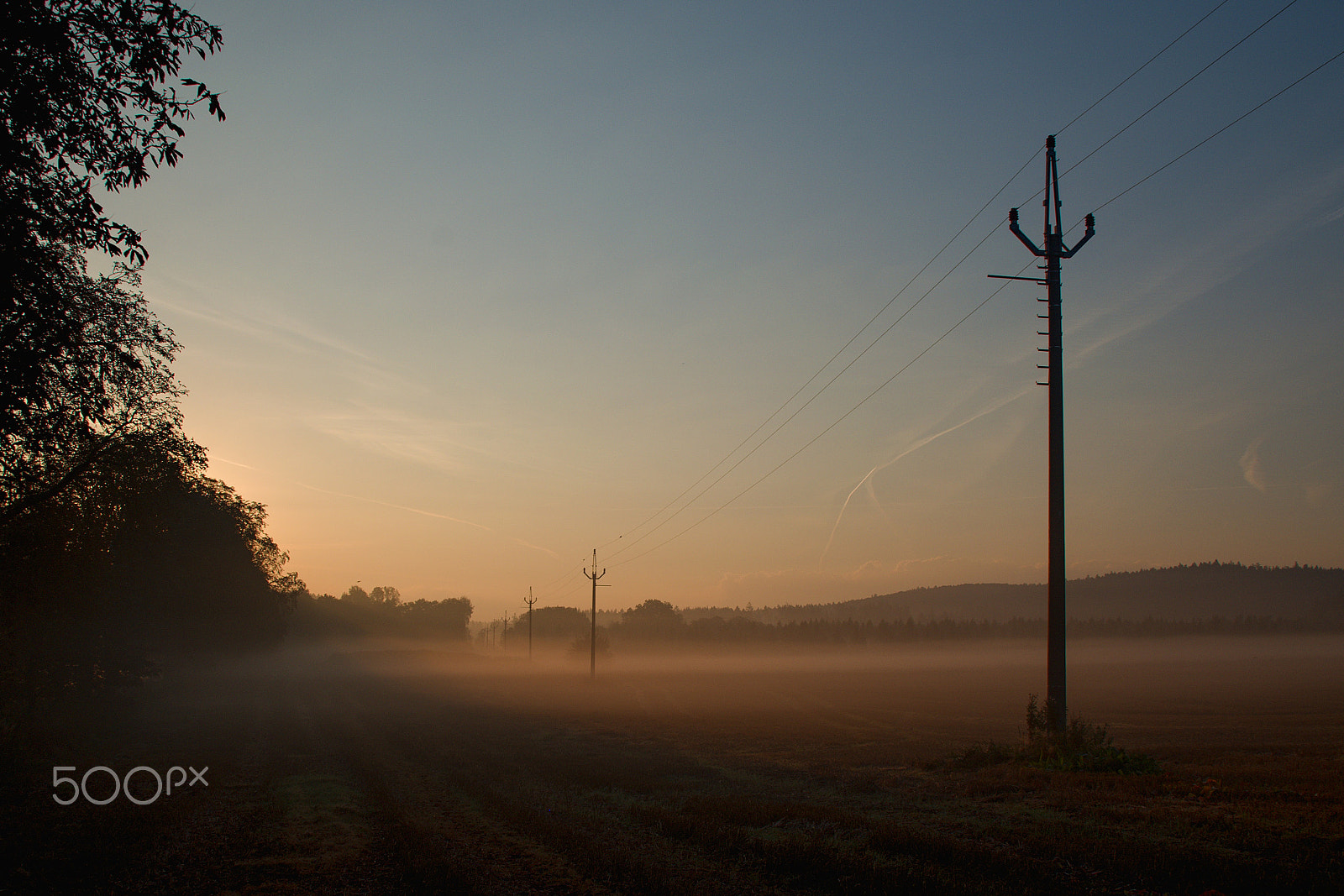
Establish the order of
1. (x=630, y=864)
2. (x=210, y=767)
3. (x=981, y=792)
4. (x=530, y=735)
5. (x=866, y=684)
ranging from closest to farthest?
(x=630, y=864), (x=981, y=792), (x=210, y=767), (x=530, y=735), (x=866, y=684)

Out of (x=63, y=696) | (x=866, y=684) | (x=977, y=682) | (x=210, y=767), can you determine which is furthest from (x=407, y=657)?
(x=210, y=767)

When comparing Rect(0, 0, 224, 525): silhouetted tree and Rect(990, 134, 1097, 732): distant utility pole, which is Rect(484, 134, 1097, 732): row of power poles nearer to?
Rect(990, 134, 1097, 732): distant utility pole

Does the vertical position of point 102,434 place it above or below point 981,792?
above

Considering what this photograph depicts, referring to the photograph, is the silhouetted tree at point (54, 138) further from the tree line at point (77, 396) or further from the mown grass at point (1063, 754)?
the mown grass at point (1063, 754)

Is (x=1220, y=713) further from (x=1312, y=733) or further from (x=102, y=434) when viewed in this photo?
(x=102, y=434)

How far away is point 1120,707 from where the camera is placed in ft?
188

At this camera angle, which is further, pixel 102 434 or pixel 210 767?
pixel 210 767

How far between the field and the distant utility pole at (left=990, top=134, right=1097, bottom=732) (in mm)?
2690

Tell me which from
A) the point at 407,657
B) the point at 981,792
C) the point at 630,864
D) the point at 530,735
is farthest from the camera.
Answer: the point at 407,657

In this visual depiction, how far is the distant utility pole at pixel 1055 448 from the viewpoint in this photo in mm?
20406

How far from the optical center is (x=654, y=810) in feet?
53.4

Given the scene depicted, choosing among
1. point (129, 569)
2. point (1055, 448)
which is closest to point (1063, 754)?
point (1055, 448)

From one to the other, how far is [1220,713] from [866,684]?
47436 millimetres

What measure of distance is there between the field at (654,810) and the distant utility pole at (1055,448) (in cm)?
269
